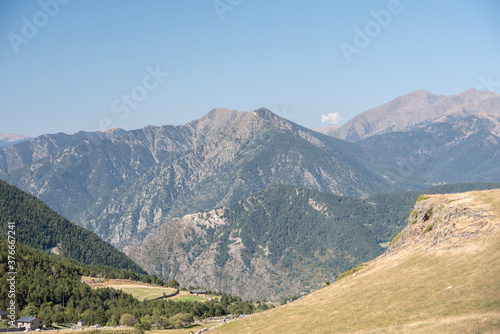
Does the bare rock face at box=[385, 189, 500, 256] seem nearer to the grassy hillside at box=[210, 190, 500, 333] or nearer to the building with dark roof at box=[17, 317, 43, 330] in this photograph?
the grassy hillside at box=[210, 190, 500, 333]

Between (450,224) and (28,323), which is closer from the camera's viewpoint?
(450,224)

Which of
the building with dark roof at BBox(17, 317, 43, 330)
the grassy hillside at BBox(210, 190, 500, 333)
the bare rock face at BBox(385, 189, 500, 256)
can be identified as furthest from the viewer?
the building with dark roof at BBox(17, 317, 43, 330)

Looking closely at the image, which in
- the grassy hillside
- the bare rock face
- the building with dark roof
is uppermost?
the building with dark roof

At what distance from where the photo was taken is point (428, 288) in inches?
3467

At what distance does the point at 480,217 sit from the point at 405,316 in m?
40.8

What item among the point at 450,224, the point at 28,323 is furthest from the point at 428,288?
the point at 28,323

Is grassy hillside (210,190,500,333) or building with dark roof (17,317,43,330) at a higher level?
building with dark roof (17,317,43,330)

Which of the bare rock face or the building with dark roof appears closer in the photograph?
the bare rock face

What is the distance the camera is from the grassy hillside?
74375mm

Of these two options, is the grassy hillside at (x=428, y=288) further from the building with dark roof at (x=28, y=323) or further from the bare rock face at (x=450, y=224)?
the building with dark roof at (x=28, y=323)

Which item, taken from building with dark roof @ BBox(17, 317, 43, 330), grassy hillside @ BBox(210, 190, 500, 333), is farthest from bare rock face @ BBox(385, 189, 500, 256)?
building with dark roof @ BBox(17, 317, 43, 330)

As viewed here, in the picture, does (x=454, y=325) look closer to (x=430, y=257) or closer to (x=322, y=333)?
(x=322, y=333)

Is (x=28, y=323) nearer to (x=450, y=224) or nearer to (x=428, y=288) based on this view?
(x=428, y=288)

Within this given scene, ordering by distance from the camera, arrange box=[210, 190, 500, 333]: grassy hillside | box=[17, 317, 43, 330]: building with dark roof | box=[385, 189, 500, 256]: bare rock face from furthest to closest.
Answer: box=[17, 317, 43, 330]: building with dark roof
box=[385, 189, 500, 256]: bare rock face
box=[210, 190, 500, 333]: grassy hillside
